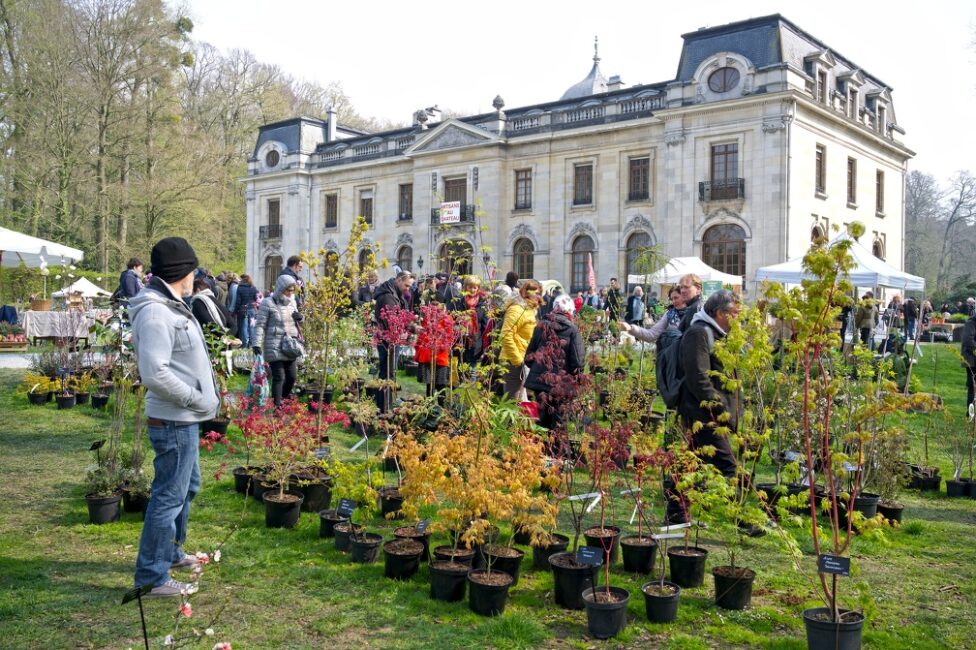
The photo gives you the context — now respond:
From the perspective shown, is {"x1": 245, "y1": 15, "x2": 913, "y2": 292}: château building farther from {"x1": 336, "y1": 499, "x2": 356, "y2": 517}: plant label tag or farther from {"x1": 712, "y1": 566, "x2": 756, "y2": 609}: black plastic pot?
{"x1": 712, "y1": 566, "x2": 756, "y2": 609}: black plastic pot

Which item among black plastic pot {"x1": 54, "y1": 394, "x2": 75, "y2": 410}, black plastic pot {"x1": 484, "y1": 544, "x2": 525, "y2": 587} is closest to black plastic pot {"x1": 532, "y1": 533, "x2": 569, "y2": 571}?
black plastic pot {"x1": 484, "y1": 544, "x2": 525, "y2": 587}

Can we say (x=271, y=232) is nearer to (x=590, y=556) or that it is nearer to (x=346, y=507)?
(x=346, y=507)

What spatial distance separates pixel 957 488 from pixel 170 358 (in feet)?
23.6

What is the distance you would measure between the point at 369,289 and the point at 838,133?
72.4ft

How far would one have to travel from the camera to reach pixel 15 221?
99.5 ft

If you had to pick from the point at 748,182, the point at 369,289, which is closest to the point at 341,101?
the point at 748,182

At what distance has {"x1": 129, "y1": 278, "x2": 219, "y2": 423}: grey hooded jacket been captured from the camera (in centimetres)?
410

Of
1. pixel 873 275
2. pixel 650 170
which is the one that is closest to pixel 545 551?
pixel 873 275

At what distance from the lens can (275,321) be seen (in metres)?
8.95

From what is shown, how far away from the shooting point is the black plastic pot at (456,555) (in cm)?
476

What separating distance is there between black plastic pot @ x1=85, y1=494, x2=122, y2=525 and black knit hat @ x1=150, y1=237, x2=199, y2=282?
2.26 meters

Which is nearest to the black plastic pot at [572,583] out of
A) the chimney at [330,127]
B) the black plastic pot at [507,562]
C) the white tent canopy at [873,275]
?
Answer: the black plastic pot at [507,562]

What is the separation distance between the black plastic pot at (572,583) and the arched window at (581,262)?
→ 27.3 meters

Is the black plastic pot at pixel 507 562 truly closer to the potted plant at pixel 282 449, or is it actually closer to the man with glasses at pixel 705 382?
the man with glasses at pixel 705 382
